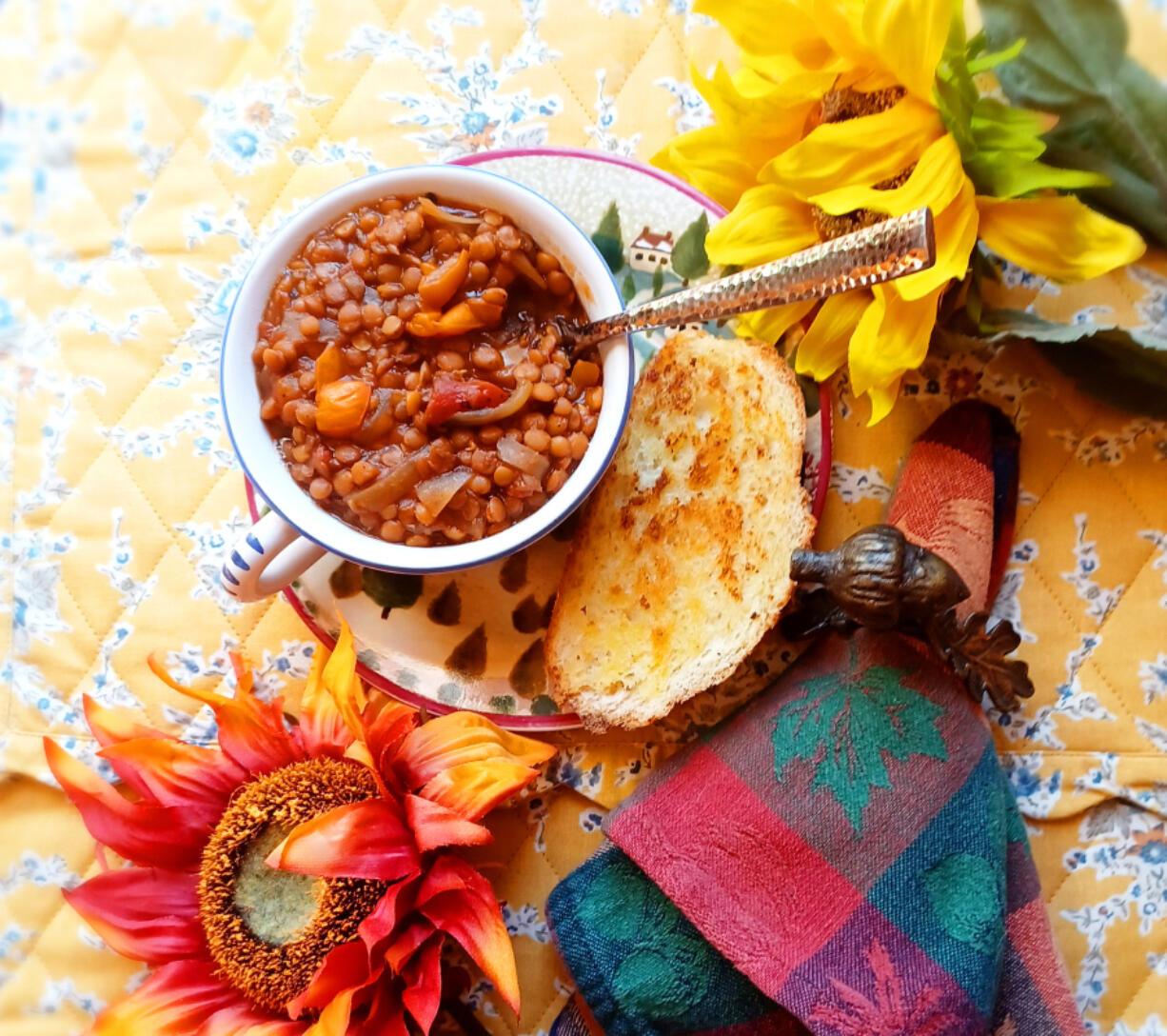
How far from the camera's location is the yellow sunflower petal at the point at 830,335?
119cm

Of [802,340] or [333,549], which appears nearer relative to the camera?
[333,549]

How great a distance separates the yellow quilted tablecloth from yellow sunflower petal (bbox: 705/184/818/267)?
10.0 inches

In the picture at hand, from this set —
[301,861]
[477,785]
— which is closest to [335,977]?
[301,861]

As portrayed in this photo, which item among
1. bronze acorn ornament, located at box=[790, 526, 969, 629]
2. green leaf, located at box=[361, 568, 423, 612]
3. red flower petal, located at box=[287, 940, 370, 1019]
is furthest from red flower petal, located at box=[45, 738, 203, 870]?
bronze acorn ornament, located at box=[790, 526, 969, 629]

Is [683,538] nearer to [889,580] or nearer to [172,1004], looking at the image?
[889,580]

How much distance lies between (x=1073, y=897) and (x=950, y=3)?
1.13 meters

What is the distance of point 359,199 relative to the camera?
113cm

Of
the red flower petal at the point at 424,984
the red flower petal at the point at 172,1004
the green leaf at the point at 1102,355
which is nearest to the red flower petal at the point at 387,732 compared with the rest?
the red flower petal at the point at 424,984

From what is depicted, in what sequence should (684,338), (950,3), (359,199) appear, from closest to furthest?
(950,3) → (359,199) → (684,338)

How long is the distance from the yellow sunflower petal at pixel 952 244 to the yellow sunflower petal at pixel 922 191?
3cm

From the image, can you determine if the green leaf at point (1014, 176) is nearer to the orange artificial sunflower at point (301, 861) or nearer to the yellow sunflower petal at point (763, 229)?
the yellow sunflower petal at point (763, 229)

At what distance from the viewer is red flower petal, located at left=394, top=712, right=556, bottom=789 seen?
118cm

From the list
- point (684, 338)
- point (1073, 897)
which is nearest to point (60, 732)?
point (684, 338)

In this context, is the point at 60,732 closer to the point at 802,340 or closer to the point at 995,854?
the point at 802,340
